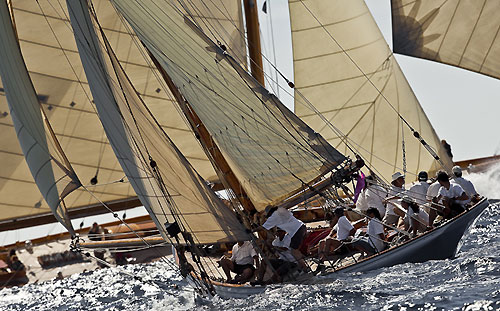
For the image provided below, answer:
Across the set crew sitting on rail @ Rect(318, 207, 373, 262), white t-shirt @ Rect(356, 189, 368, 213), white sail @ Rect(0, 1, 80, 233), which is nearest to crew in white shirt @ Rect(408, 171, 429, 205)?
white t-shirt @ Rect(356, 189, 368, 213)

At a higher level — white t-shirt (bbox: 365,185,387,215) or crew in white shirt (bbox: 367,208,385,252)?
white t-shirt (bbox: 365,185,387,215)

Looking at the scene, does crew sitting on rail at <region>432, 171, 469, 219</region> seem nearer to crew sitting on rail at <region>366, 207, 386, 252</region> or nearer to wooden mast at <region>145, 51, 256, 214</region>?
crew sitting on rail at <region>366, 207, 386, 252</region>

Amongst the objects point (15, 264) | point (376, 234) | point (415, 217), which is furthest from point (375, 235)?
point (15, 264)

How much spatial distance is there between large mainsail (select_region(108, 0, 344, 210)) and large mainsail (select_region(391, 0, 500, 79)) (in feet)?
17.7

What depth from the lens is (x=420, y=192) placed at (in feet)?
52.0

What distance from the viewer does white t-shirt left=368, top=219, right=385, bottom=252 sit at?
14.3m

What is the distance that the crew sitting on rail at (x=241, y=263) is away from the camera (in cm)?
1443

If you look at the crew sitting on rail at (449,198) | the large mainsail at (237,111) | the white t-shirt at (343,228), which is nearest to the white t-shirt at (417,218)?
the crew sitting on rail at (449,198)

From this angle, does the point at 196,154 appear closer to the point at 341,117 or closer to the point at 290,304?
the point at 341,117

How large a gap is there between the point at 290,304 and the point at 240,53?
6817 millimetres

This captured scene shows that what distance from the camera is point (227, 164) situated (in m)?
16.0

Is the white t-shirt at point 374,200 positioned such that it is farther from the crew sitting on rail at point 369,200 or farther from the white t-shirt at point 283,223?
the white t-shirt at point 283,223

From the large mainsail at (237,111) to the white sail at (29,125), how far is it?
A: 1.87 m

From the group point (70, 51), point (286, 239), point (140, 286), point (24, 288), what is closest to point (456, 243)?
point (286, 239)
